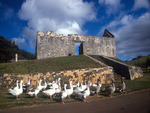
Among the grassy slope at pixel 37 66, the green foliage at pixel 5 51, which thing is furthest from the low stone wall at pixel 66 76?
the green foliage at pixel 5 51

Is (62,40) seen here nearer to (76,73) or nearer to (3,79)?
(76,73)

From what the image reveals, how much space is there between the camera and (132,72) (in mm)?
13719

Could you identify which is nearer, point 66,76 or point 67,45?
point 66,76

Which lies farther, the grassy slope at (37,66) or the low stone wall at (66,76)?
the grassy slope at (37,66)

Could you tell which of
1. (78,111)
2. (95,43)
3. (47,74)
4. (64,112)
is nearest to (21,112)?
(64,112)

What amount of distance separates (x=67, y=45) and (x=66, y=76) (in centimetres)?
1546

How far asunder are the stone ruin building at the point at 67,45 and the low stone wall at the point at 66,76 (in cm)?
1337

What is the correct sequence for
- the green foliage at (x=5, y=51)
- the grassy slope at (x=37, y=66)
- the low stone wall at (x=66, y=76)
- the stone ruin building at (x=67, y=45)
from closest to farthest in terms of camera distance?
the low stone wall at (x=66, y=76), the grassy slope at (x=37, y=66), the stone ruin building at (x=67, y=45), the green foliage at (x=5, y=51)

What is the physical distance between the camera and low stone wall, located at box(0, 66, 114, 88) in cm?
1013

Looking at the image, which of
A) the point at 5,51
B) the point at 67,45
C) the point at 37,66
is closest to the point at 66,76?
the point at 37,66

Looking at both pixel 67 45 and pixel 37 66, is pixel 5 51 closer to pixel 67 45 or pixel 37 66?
pixel 67 45

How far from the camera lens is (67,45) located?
25.6 m

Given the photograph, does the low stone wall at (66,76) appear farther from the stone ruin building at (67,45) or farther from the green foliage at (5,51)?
the green foliage at (5,51)

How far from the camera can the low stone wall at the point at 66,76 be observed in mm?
10133
